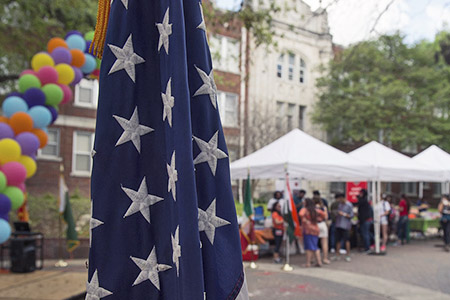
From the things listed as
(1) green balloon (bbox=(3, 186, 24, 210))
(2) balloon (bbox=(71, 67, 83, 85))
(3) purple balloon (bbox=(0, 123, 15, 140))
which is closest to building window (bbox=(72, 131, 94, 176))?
(2) balloon (bbox=(71, 67, 83, 85))

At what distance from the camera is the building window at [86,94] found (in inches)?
842

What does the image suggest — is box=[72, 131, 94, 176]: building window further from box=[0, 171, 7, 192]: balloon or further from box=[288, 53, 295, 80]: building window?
box=[288, 53, 295, 80]: building window

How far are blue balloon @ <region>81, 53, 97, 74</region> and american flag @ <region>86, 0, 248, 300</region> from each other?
8072 mm

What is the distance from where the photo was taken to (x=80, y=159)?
21.4 meters

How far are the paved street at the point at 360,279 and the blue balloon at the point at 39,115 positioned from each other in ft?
16.5

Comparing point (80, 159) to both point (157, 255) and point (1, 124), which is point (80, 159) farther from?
point (157, 255)

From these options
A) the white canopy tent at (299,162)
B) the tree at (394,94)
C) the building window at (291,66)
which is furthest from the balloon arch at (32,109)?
the building window at (291,66)

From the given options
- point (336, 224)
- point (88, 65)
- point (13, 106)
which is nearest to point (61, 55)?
point (88, 65)

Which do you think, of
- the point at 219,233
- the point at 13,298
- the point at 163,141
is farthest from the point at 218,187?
the point at 13,298

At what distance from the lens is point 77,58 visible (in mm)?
9117

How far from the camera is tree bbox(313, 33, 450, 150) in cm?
2606

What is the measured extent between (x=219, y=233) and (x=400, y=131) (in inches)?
1052

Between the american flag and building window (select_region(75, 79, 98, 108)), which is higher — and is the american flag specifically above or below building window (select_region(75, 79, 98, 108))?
Answer: below

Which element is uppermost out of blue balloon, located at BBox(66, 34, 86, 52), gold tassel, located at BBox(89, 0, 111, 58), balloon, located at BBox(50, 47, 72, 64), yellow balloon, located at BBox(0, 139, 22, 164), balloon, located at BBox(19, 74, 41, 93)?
blue balloon, located at BBox(66, 34, 86, 52)
